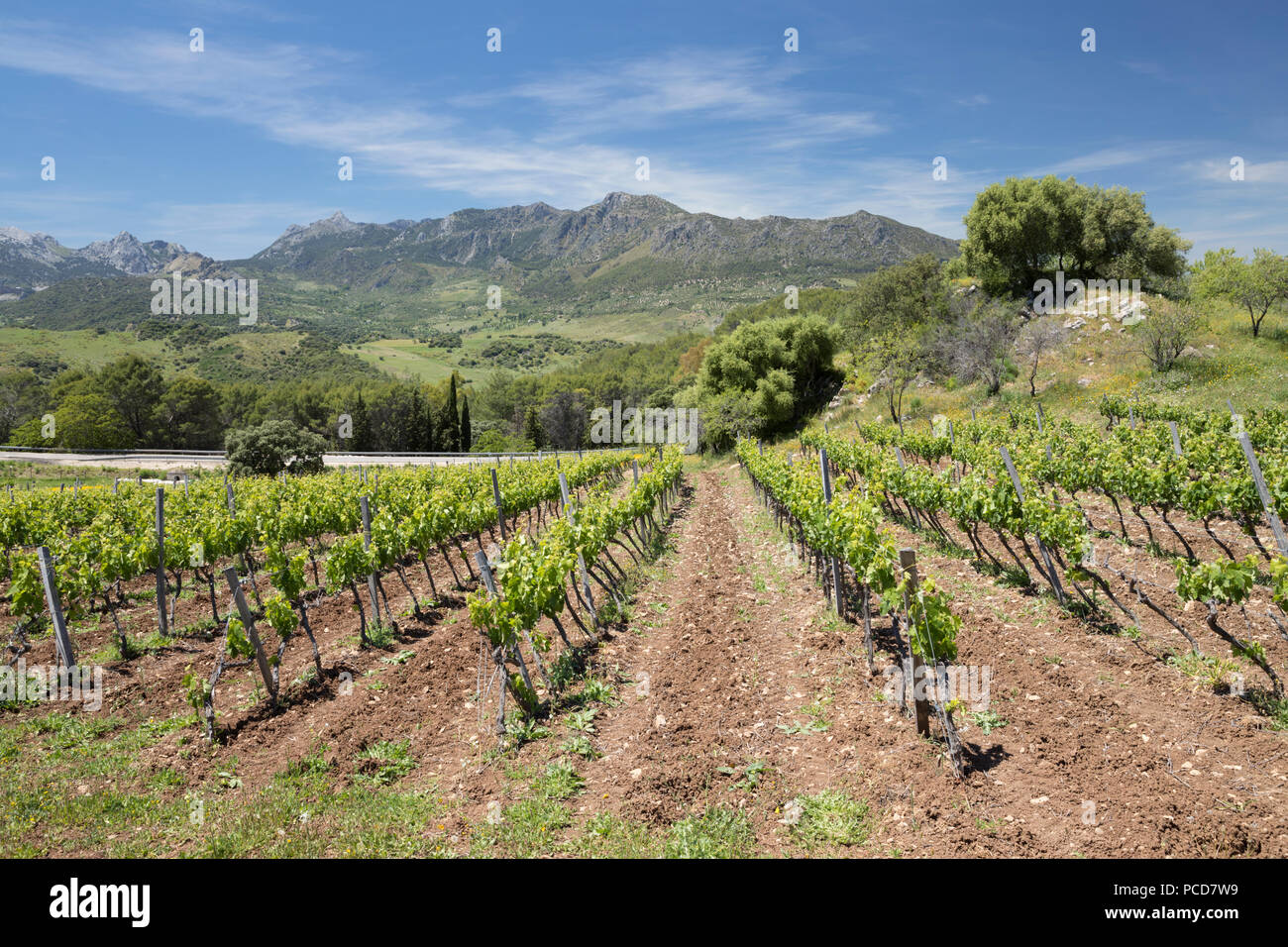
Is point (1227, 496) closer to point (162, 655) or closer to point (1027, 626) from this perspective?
point (1027, 626)

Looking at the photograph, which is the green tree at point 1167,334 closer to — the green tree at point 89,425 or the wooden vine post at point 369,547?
the wooden vine post at point 369,547

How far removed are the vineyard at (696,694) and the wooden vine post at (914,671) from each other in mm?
33

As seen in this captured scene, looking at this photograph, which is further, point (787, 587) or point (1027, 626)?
point (787, 587)

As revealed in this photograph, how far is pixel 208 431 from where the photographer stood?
229ft

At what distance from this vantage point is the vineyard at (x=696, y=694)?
4.59 meters

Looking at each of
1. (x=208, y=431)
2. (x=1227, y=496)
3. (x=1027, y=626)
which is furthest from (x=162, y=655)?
(x=208, y=431)

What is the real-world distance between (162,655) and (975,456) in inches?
651

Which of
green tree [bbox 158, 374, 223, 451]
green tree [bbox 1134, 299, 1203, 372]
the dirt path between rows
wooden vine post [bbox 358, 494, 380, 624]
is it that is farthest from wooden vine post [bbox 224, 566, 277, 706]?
green tree [bbox 158, 374, 223, 451]

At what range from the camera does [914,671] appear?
5.67m

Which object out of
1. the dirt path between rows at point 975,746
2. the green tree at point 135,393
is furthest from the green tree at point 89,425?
the dirt path between rows at point 975,746

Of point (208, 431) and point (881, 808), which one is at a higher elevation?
point (208, 431)

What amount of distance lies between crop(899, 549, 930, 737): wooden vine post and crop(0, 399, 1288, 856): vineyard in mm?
33

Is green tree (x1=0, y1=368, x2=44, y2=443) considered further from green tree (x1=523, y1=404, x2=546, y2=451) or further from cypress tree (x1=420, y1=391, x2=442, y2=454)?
green tree (x1=523, y1=404, x2=546, y2=451)

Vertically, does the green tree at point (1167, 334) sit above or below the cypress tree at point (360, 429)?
above
